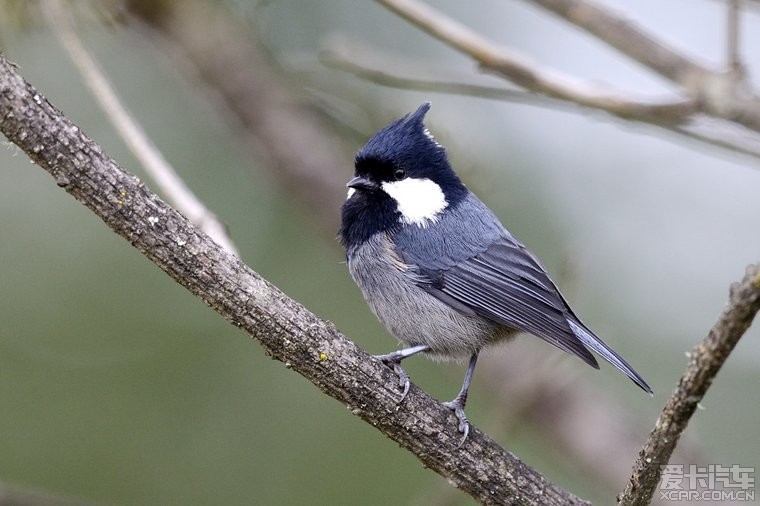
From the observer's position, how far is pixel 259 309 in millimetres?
2424

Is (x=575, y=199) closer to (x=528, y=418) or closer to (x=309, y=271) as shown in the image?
(x=309, y=271)

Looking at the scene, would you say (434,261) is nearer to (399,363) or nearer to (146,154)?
(399,363)

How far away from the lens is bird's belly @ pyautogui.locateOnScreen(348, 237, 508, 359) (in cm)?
339

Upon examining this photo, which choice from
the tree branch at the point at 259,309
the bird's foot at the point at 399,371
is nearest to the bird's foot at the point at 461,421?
the tree branch at the point at 259,309

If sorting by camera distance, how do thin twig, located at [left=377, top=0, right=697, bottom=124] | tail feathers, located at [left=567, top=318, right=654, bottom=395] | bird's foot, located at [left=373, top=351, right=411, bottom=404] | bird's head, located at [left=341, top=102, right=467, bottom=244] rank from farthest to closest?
1. bird's head, located at [left=341, top=102, right=467, bottom=244]
2. thin twig, located at [left=377, top=0, right=697, bottom=124]
3. tail feathers, located at [left=567, top=318, right=654, bottom=395]
4. bird's foot, located at [left=373, top=351, right=411, bottom=404]

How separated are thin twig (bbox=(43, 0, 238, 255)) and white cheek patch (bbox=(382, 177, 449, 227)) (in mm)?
822

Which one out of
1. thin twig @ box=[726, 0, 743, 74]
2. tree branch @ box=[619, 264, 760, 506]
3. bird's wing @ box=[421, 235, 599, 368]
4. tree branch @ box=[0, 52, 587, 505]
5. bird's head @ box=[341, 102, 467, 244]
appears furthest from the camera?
bird's head @ box=[341, 102, 467, 244]

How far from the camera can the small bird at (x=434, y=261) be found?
339 cm

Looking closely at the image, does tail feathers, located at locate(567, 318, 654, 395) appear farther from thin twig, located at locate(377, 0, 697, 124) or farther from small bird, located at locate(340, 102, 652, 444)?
thin twig, located at locate(377, 0, 697, 124)

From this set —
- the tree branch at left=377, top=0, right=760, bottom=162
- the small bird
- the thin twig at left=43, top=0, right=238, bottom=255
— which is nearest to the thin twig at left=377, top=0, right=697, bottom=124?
the tree branch at left=377, top=0, right=760, bottom=162

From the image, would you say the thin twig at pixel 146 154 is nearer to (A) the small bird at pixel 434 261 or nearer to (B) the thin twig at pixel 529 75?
(A) the small bird at pixel 434 261

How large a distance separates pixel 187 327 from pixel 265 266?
32.3 inches

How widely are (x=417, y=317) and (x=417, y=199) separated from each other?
1.79ft

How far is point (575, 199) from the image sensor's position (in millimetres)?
7645
